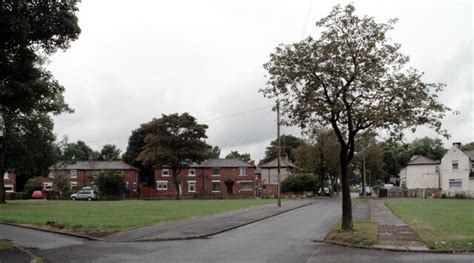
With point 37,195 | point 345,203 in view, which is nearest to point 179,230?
point 345,203

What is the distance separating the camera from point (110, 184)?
72812 mm

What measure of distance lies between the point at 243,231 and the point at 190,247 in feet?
17.9

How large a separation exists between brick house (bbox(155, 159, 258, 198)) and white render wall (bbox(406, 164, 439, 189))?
28136mm

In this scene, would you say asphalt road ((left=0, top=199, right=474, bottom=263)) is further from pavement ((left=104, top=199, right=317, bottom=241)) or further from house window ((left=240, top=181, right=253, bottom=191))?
house window ((left=240, top=181, right=253, bottom=191))

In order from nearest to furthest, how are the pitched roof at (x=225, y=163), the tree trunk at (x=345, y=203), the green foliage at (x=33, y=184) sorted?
the tree trunk at (x=345, y=203) → the green foliage at (x=33, y=184) → the pitched roof at (x=225, y=163)

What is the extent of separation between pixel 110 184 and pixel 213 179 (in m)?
20.5

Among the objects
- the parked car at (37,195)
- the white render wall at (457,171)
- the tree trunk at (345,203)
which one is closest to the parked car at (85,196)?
the parked car at (37,195)

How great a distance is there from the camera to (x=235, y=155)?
148m

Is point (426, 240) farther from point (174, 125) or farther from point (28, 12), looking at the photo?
point (174, 125)

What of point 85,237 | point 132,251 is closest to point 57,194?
point 85,237

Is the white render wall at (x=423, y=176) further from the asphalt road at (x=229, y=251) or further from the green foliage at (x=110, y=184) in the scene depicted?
the asphalt road at (x=229, y=251)

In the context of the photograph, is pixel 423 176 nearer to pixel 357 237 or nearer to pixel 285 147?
pixel 285 147

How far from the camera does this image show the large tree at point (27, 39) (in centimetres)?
1460

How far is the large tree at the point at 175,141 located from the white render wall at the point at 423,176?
124 feet
